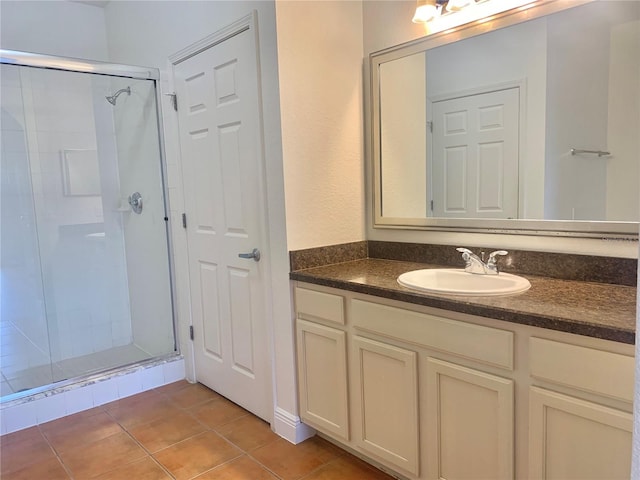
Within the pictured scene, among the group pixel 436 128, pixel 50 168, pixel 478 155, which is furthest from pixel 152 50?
pixel 478 155

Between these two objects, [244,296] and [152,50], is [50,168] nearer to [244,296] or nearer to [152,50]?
[152,50]

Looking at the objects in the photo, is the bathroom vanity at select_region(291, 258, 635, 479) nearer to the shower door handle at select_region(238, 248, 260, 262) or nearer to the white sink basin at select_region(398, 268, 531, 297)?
the white sink basin at select_region(398, 268, 531, 297)

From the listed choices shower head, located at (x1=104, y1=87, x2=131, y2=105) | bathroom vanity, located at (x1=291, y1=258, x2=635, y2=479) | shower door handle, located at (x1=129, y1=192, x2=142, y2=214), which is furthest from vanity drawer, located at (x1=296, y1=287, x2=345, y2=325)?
shower head, located at (x1=104, y1=87, x2=131, y2=105)

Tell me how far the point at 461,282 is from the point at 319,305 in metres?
0.60

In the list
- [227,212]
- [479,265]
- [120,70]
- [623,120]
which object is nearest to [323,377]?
[479,265]

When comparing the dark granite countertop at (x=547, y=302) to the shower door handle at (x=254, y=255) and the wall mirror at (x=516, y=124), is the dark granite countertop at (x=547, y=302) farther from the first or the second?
the shower door handle at (x=254, y=255)

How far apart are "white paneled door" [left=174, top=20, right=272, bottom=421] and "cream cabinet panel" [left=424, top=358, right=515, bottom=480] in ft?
3.13

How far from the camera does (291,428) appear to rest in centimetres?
216

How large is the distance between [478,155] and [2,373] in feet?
10.1

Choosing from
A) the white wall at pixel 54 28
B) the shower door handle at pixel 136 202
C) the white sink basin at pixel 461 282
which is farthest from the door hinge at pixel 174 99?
the white sink basin at pixel 461 282

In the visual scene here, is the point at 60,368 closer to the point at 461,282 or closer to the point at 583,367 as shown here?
the point at 461,282

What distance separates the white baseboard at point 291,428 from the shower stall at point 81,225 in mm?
1128

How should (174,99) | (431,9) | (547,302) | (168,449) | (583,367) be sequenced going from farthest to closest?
(174,99)
(168,449)
(431,9)
(547,302)
(583,367)

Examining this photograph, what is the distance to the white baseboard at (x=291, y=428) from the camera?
2146 mm
